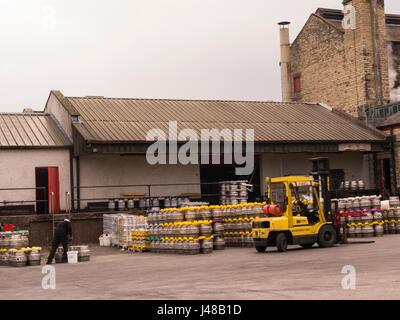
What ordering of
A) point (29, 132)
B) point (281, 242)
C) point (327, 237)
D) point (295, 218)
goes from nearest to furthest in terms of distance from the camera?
point (281, 242), point (295, 218), point (327, 237), point (29, 132)

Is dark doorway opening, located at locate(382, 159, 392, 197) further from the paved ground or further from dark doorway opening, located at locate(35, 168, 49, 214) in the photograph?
dark doorway opening, located at locate(35, 168, 49, 214)

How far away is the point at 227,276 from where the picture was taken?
1480 centimetres

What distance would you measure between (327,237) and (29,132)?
57.2ft

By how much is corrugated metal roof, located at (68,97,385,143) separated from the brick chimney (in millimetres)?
5665

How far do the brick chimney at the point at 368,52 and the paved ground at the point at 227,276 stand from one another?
2626cm

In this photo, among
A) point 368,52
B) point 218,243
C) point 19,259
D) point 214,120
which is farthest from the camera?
point 368,52

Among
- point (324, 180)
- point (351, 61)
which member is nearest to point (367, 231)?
point (324, 180)

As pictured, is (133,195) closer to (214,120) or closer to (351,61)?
(214,120)

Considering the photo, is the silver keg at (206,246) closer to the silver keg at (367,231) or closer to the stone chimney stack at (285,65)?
the silver keg at (367,231)

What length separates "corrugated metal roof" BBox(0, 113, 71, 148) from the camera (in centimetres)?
3166

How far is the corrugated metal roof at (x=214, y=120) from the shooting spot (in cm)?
3322

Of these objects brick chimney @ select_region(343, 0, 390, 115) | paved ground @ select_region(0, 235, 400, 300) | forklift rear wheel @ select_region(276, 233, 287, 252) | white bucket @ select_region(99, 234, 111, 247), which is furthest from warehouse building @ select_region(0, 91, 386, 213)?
forklift rear wheel @ select_region(276, 233, 287, 252)

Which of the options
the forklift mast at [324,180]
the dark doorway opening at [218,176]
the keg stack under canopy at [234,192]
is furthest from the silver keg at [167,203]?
the forklift mast at [324,180]
